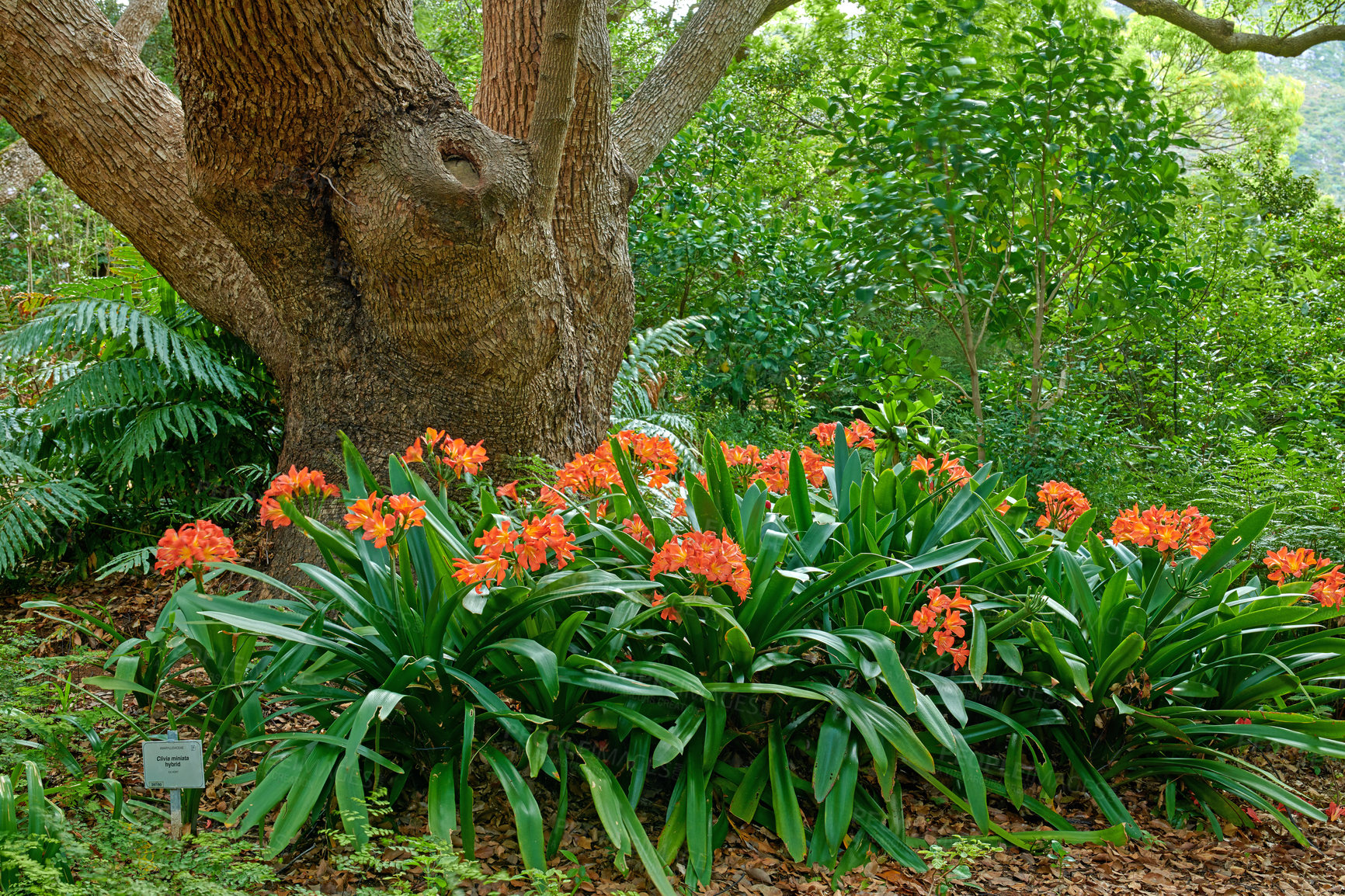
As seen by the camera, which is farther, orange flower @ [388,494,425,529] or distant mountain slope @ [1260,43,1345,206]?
distant mountain slope @ [1260,43,1345,206]

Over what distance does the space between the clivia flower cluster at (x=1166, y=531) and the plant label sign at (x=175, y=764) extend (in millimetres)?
2251

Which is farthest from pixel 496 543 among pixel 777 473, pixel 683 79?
pixel 683 79

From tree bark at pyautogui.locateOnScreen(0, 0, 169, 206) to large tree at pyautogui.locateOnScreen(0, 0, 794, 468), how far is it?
5.97 meters

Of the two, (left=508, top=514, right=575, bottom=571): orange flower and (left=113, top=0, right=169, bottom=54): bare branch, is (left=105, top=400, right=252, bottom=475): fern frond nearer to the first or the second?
(left=508, top=514, right=575, bottom=571): orange flower

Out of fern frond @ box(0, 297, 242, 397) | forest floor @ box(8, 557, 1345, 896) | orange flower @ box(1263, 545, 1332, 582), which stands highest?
fern frond @ box(0, 297, 242, 397)

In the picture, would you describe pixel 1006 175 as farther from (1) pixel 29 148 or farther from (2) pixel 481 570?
(1) pixel 29 148

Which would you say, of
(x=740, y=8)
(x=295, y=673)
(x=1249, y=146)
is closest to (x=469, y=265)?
(x=295, y=673)

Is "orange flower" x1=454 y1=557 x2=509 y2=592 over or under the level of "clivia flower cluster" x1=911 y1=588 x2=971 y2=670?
over

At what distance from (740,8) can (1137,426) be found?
342 centimetres

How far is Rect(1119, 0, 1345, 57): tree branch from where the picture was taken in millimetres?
6207

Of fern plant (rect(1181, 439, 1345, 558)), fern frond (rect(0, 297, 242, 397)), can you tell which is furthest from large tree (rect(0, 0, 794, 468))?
fern plant (rect(1181, 439, 1345, 558))

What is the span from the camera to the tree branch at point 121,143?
3.03 metres

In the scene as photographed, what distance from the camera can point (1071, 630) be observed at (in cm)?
236

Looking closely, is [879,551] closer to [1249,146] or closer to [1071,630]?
[1071,630]
